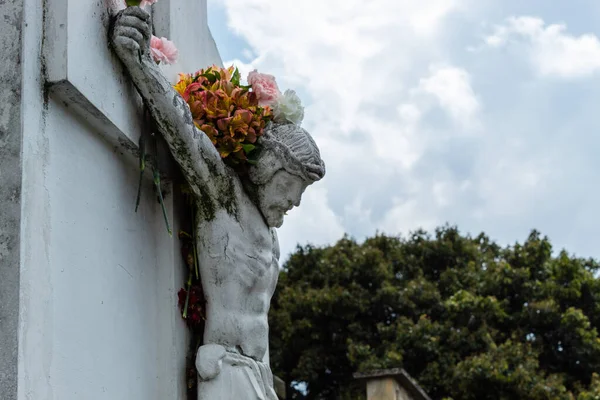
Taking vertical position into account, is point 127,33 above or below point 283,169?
above

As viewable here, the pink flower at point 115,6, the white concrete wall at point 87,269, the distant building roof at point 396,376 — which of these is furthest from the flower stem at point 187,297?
the distant building roof at point 396,376

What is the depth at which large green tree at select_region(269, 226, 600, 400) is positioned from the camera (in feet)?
63.6

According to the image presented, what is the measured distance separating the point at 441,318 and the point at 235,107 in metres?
16.9

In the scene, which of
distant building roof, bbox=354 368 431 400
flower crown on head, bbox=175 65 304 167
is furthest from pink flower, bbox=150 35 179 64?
distant building roof, bbox=354 368 431 400

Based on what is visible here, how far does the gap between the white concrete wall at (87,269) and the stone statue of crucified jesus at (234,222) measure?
15cm

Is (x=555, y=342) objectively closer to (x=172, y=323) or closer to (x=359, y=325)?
(x=359, y=325)

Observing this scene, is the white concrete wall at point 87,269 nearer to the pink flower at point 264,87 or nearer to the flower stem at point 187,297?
the flower stem at point 187,297

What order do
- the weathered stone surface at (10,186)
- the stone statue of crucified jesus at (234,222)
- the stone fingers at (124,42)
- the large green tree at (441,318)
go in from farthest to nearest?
the large green tree at (441,318), the stone statue of crucified jesus at (234,222), the stone fingers at (124,42), the weathered stone surface at (10,186)

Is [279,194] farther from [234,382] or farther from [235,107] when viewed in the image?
[234,382]

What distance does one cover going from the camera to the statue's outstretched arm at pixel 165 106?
436 cm

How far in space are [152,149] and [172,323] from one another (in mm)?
763

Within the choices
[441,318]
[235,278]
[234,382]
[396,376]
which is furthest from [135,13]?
[441,318]

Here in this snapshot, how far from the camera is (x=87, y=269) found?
406 cm

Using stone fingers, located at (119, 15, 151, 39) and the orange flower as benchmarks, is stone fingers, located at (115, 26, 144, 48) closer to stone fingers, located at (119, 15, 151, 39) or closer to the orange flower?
stone fingers, located at (119, 15, 151, 39)
